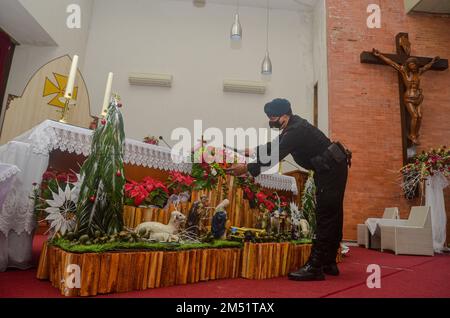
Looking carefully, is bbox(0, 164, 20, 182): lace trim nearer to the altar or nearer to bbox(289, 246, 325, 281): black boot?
the altar

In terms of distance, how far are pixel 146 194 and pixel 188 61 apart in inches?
231

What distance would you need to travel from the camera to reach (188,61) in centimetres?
789

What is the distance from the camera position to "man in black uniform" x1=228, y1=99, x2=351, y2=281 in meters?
2.47

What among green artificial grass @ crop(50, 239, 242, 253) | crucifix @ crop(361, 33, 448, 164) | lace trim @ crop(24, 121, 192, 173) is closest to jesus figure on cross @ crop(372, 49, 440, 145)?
crucifix @ crop(361, 33, 448, 164)

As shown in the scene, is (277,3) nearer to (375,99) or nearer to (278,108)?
(375,99)

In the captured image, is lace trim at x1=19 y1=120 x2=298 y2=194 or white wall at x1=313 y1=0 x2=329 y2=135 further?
white wall at x1=313 y1=0 x2=329 y2=135

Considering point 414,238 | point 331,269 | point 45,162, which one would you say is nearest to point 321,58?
point 414,238

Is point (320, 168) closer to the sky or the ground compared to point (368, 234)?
closer to the sky

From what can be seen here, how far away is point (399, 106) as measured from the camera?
22.8 ft

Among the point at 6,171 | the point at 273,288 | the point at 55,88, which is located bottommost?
the point at 273,288

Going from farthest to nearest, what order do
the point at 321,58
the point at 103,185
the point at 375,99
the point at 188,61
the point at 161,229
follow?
the point at 188,61, the point at 321,58, the point at 375,99, the point at 161,229, the point at 103,185

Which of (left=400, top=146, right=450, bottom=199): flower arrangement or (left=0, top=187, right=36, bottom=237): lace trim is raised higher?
(left=400, top=146, right=450, bottom=199): flower arrangement

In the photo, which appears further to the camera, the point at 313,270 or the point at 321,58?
Result: the point at 321,58

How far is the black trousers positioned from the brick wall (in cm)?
423
